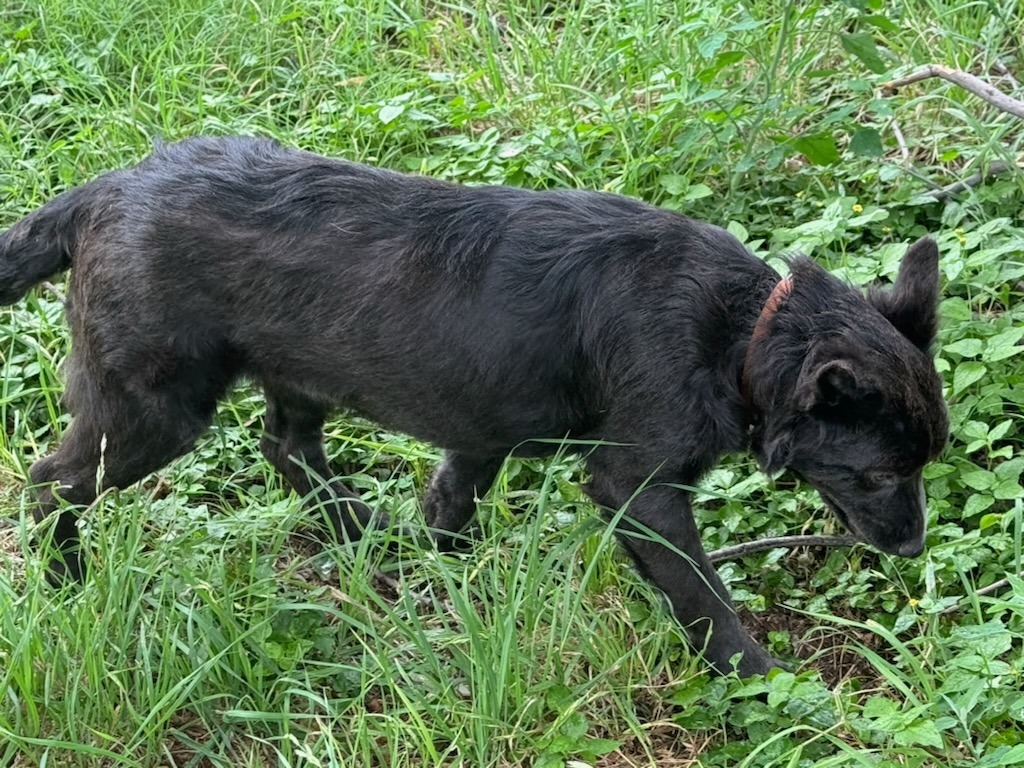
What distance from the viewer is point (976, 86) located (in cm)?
505

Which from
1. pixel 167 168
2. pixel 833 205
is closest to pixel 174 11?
pixel 167 168

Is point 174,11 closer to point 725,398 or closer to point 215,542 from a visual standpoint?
point 215,542

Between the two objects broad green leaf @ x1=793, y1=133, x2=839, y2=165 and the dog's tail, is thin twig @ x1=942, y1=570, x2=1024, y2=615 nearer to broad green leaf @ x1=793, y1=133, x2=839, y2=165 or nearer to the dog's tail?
broad green leaf @ x1=793, y1=133, x2=839, y2=165

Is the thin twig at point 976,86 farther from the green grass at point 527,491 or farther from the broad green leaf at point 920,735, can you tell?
the broad green leaf at point 920,735

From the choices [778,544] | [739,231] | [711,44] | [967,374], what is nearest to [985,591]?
[778,544]

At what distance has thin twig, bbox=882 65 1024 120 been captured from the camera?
492cm

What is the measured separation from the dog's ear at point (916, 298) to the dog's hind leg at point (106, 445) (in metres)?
2.07

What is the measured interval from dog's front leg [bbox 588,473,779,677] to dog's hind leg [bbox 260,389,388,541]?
3.46 ft

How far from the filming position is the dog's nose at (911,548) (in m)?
3.84

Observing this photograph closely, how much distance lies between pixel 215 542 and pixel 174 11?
374 cm

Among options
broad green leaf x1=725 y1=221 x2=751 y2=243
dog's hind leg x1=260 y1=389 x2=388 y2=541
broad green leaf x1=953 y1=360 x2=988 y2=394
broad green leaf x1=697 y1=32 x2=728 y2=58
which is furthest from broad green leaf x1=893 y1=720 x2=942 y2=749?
broad green leaf x1=697 y1=32 x2=728 y2=58

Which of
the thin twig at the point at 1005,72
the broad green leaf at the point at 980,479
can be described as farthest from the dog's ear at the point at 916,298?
the thin twig at the point at 1005,72

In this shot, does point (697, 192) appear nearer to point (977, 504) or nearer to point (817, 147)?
point (817, 147)

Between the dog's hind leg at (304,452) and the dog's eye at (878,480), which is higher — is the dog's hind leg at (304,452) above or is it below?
below
